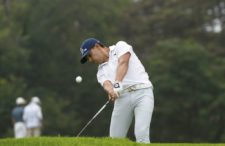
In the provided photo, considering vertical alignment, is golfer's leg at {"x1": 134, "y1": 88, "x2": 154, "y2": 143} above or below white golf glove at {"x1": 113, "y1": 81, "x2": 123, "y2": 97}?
below

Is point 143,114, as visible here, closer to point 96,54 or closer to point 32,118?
point 96,54

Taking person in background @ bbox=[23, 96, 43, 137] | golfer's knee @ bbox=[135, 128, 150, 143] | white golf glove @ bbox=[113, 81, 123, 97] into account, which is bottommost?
person in background @ bbox=[23, 96, 43, 137]

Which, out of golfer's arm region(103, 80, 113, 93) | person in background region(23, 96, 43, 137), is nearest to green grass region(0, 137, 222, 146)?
golfer's arm region(103, 80, 113, 93)

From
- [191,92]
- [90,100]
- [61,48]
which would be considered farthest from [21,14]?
[191,92]

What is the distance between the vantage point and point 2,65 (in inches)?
2168

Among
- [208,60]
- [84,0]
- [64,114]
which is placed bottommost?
[64,114]

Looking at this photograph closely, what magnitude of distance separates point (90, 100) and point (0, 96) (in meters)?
8.25

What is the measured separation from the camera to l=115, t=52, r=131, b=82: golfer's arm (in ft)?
34.8

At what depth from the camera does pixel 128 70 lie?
426 inches

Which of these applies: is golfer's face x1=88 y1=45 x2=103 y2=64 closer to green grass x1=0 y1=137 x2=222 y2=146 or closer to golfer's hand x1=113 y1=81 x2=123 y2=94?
golfer's hand x1=113 y1=81 x2=123 y2=94

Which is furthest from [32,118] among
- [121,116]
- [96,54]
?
[121,116]

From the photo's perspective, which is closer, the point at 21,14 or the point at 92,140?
the point at 92,140

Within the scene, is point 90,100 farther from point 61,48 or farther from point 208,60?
point 208,60

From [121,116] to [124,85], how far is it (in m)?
0.41
